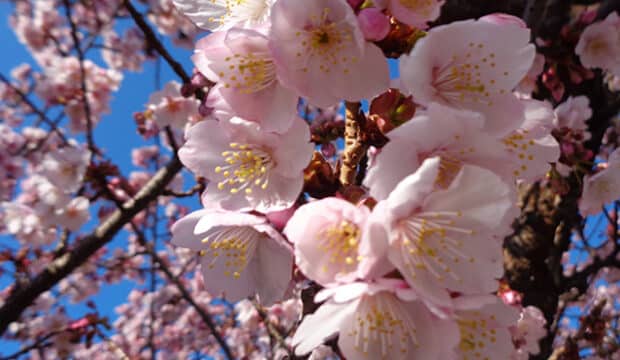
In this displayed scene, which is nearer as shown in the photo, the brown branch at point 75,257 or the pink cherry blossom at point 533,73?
the pink cherry blossom at point 533,73

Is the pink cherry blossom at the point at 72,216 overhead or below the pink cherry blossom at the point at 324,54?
overhead

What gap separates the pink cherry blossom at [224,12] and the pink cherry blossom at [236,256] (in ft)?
1.30

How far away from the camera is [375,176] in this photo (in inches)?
27.5

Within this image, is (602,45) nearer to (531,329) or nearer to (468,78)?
(531,329)

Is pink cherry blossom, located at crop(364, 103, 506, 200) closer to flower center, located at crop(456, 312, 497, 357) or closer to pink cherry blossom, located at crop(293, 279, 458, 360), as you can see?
pink cherry blossom, located at crop(293, 279, 458, 360)

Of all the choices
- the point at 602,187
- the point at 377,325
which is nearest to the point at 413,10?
the point at 377,325

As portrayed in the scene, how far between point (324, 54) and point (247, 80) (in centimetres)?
15

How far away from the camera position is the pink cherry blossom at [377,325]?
2.25 feet

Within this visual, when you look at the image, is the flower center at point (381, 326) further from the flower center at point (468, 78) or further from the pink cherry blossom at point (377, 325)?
the flower center at point (468, 78)

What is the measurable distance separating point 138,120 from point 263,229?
2.90 m

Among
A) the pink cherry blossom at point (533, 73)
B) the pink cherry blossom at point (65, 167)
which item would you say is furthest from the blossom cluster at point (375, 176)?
the pink cherry blossom at point (65, 167)

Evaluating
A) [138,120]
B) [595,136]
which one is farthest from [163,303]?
[595,136]

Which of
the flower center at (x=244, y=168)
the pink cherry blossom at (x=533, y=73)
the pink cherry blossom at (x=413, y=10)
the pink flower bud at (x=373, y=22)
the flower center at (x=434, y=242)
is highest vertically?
the flower center at (x=244, y=168)

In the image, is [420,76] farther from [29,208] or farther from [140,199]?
[29,208]
